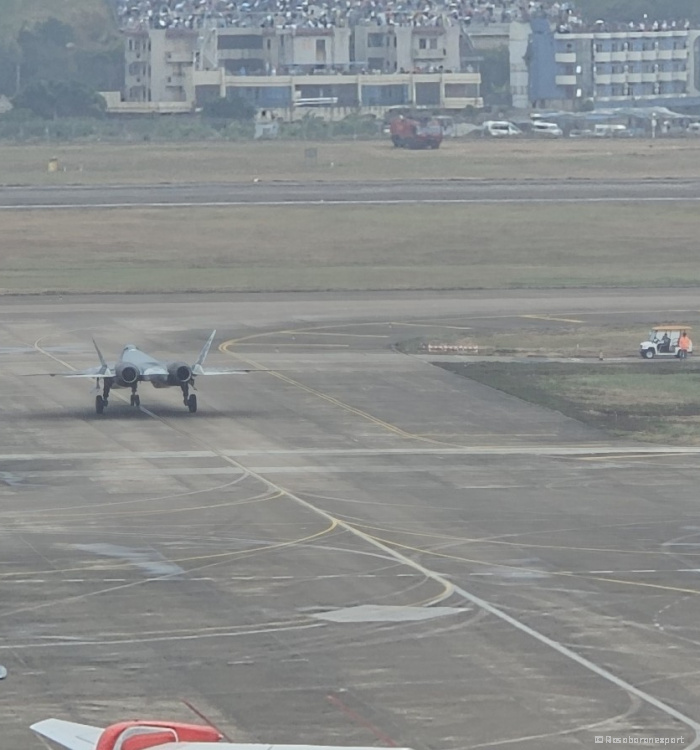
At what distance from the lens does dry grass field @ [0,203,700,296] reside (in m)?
100

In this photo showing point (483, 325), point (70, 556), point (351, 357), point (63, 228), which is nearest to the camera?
point (70, 556)

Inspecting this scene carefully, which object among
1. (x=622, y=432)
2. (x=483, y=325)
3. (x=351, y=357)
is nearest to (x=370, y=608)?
(x=622, y=432)

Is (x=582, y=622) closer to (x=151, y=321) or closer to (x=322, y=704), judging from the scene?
(x=322, y=704)

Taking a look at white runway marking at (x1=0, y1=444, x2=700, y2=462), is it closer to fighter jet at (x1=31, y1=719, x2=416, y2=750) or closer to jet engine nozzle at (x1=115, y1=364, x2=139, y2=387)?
jet engine nozzle at (x1=115, y1=364, x2=139, y2=387)

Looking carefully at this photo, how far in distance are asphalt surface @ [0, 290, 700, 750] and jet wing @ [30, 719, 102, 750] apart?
6.49 meters

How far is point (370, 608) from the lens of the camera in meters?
32.8

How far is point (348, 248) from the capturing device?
115 m

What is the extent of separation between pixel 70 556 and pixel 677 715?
16.1 metres

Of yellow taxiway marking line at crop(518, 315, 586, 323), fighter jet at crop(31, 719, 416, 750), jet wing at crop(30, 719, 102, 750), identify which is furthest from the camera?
yellow taxiway marking line at crop(518, 315, 586, 323)

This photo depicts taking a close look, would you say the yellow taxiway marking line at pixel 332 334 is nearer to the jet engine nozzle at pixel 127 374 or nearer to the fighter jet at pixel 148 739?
the jet engine nozzle at pixel 127 374

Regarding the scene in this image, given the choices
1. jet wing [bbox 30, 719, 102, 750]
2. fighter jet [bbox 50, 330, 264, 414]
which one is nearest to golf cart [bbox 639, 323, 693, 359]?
fighter jet [bbox 50, 330, 264, 414]

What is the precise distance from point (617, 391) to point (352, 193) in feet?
289

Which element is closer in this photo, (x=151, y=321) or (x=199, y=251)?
(x=151, y=321)

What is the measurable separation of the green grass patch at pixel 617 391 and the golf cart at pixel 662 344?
2.77 ft
